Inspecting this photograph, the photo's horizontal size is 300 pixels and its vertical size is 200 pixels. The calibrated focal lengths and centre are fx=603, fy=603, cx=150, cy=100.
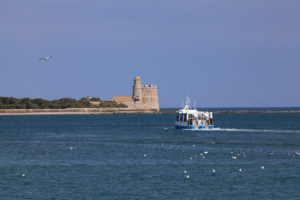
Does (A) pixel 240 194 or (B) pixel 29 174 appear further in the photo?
(B) pixel 29 174

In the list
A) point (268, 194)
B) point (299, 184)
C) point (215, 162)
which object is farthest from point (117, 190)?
point (215, 162)

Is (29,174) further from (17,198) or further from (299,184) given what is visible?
(299,184)

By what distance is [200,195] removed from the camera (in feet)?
87.4

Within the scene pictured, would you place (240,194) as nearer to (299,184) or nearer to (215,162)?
(299,184)

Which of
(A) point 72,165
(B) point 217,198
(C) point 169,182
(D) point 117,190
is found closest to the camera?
(B) point 217,198

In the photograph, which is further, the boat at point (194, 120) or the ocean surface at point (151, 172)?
the boat at point (194, 120)

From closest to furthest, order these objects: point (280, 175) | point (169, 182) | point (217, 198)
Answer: point (217, 198) < point (169, 182) < point (280, 175)

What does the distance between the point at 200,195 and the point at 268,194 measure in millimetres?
3046

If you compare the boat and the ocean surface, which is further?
the boat

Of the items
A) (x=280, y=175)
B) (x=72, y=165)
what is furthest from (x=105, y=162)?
(x=280, y=175)

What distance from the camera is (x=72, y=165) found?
36688 mm

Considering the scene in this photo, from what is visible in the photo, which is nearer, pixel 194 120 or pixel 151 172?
pixel 151 172

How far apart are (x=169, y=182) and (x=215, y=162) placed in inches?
340

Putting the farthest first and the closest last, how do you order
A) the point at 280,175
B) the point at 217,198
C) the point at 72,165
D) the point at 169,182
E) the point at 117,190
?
the point at 72,165 → the point at 280,175 → the point at 169,182 → the point at 117,190 → the point at 217,198
